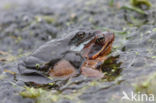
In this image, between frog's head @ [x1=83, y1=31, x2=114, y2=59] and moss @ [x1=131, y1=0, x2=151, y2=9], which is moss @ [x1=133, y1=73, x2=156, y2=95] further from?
moss @ [x1=131, y1=0, x2=151, y2=9]

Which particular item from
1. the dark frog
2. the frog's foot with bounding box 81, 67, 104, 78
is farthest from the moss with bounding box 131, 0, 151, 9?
the frog's foot with bounding box 81, 67, 104, 78

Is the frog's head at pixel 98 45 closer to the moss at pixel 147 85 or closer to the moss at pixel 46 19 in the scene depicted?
the moss at pixel 147 85

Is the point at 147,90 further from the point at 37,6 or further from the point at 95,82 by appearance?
the point at 37,6

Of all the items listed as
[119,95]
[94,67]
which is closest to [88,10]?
[94,67]

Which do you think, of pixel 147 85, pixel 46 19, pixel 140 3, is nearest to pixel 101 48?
pixel 147 85

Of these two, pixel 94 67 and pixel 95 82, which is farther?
pixel 94 67

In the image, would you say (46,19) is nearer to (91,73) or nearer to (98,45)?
(98,45)

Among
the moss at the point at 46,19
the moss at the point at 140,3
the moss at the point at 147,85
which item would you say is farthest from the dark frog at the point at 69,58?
the moss at the point at 46,19
